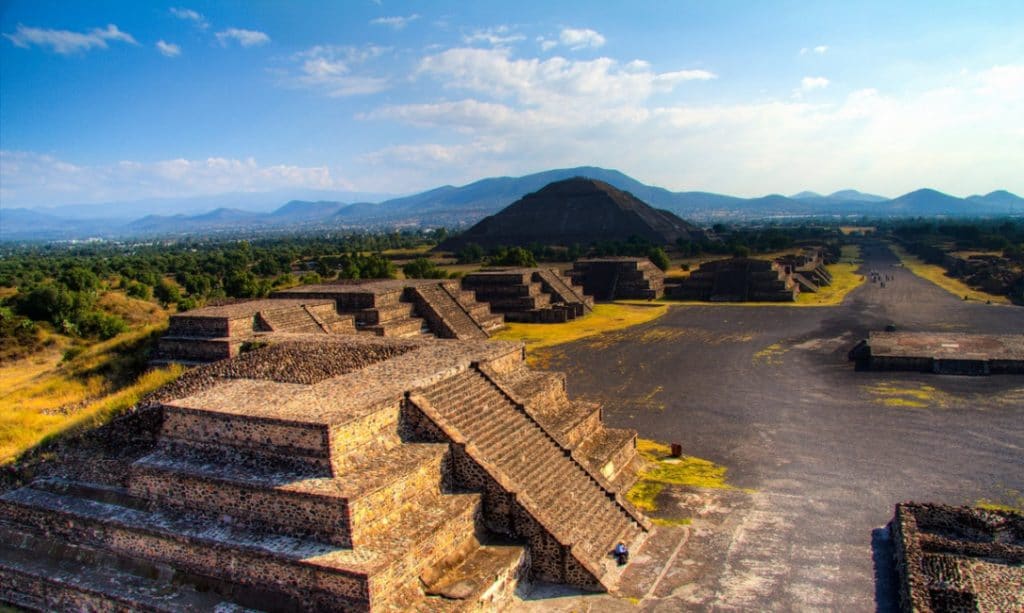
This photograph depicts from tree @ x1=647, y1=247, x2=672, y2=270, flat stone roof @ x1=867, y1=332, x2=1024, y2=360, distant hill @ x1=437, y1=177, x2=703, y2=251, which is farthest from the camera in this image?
distant hill @ x1=437, y1=177, x2=703, y2=251

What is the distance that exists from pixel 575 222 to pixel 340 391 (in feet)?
305

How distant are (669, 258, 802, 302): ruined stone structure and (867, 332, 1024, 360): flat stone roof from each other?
1816 cm

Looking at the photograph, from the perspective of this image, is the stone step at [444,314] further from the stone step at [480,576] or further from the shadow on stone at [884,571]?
the shadow on stone at [884,571]

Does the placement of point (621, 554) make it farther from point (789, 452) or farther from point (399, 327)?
point (399, 327)

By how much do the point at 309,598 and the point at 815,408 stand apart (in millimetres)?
15660

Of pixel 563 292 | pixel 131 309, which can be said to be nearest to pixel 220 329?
pixel 131 309

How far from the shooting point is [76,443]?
12.6 metres

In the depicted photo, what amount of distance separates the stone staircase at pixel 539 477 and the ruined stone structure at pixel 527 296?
2349 centimetres

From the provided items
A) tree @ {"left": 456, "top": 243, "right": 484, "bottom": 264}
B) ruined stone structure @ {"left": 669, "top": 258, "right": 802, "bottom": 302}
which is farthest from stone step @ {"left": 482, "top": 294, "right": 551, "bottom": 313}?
tree @ {"left": 456, "top": 243, "right": 484, "bottom": 264}

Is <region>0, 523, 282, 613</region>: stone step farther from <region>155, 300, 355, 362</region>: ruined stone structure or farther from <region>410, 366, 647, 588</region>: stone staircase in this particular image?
<region>155, 300, 355, 362</region>: ruined stone structure

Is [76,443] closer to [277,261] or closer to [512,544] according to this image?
[512,544]

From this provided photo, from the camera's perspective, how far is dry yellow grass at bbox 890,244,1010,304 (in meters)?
44.3

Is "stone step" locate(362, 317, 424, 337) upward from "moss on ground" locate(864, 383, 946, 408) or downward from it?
upward

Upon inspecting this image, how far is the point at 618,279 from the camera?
163ft
